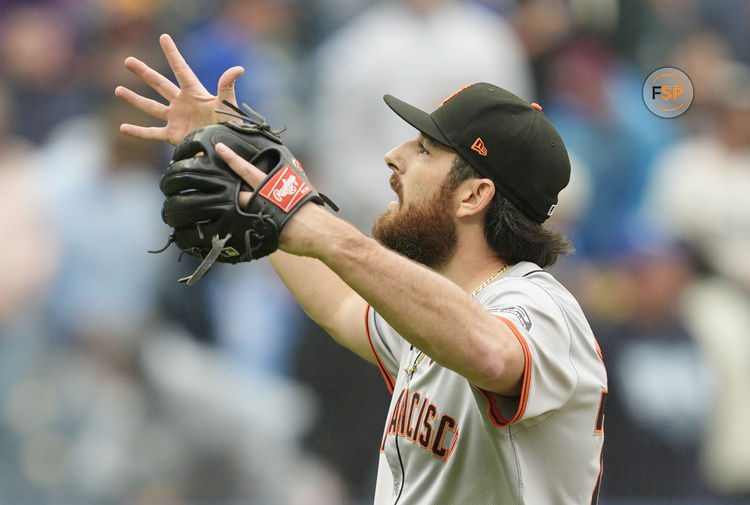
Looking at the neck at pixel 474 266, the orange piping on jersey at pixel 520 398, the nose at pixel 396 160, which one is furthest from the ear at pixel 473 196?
the orange piping on jersey at pixel 520 398

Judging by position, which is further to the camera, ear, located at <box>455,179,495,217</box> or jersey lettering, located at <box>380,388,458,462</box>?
ear, located at <box>455,179,495,217</box>

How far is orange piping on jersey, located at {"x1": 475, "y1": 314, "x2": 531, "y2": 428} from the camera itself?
2.45 m

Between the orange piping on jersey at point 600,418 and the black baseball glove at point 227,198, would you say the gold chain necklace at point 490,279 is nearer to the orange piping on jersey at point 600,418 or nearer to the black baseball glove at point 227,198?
the orange piping on jersey at point 600,418

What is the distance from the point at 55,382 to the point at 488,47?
11.2 feet

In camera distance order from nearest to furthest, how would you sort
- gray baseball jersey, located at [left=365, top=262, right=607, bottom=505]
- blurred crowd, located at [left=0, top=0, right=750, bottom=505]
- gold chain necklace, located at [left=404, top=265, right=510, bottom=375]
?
gray baseball jersey, located at [left=365, top=262, right=607, bottom=505] < gold chain necklace, located at [left=404, top=265, right=510, bottom=375] < blurred crowd, located at [left=0, top=0, right=750, bottom=505]

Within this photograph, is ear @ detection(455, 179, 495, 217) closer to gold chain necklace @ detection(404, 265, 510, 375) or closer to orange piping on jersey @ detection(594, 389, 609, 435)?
gold chain necklace @ detection(404, 265, 510, 375)

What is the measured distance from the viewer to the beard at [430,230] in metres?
3.27

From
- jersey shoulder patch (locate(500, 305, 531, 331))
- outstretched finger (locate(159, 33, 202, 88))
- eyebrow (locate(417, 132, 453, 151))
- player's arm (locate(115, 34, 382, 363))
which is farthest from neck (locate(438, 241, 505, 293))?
outstretched finger (locate(159, 33, 202, 88))

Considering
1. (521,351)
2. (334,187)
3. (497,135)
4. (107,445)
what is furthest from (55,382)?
(521,351)

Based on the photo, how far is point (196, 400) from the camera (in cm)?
599

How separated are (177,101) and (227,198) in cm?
100

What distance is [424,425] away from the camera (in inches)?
113

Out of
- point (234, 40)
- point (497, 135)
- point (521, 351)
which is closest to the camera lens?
point (521, 351)

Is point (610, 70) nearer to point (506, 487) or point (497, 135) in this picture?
point (497, 135)
